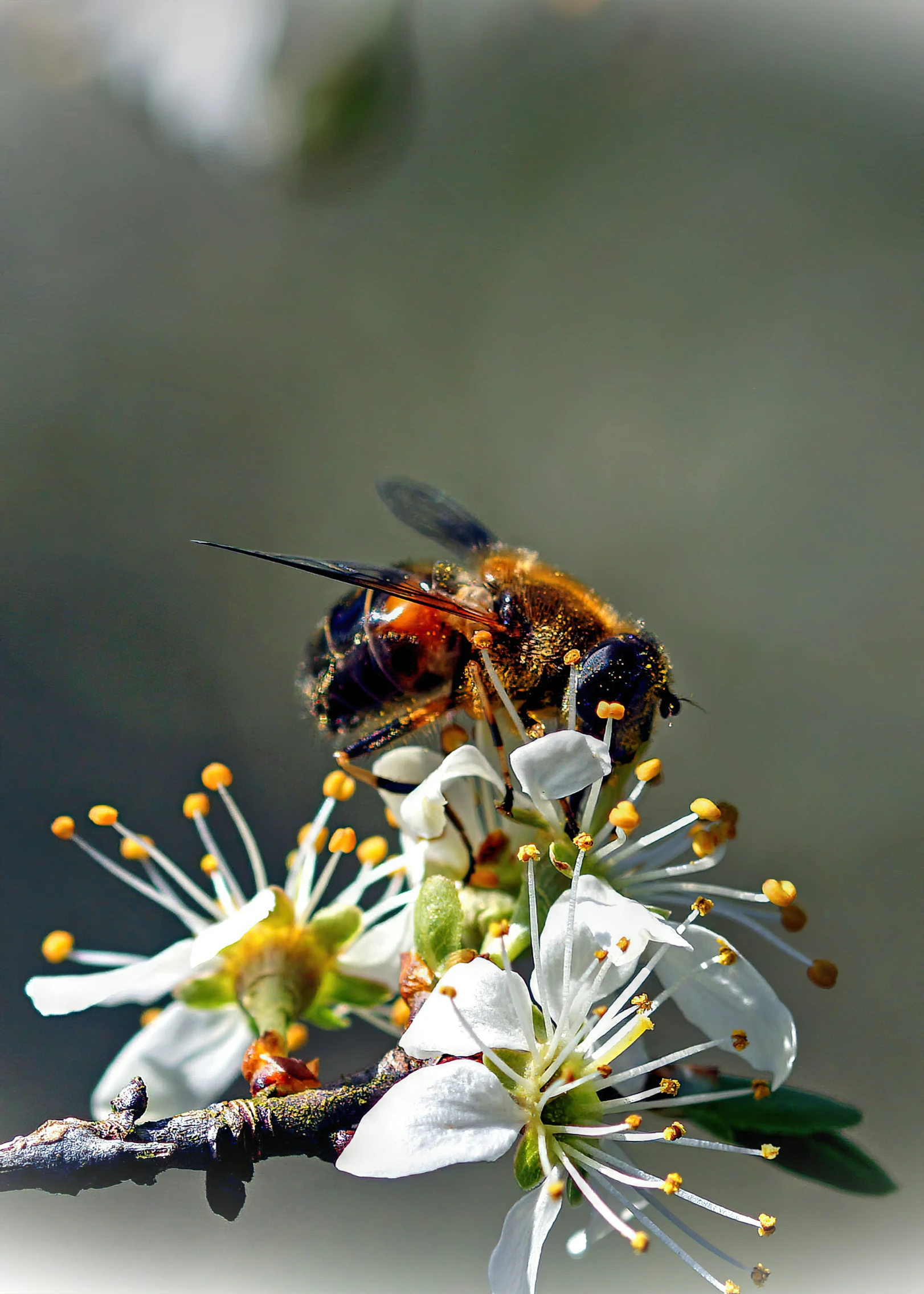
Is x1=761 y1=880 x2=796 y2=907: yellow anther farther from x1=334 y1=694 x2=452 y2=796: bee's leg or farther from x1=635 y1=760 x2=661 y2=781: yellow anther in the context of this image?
x1=334 y1=694 x2=452 y2=796: bee's leg

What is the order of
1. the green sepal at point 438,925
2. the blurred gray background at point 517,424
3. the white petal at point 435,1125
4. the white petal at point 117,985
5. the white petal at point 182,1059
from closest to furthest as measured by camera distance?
the white petal at point 435,1125 < the green sepal at point 438,925 < the white petal at point 117,985 < the white petal at point 182,1059 < the blurred gray background at point 517,424

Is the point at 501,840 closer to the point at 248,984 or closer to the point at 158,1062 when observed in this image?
the point at 248,984

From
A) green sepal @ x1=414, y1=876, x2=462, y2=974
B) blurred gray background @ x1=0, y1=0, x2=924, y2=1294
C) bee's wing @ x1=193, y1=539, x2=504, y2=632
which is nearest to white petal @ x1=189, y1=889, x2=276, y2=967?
green sepal @ x1=414, y1=876, x2=462, y2=974

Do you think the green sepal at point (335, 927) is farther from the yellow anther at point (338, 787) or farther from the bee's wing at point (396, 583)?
the bee's wing at point (396, 583)

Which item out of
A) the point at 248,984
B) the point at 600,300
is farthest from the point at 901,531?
the point at 248,984

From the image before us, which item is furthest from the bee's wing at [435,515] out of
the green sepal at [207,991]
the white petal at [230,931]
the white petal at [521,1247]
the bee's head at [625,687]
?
the white petal at [521,1247]

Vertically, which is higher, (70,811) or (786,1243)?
(786,1243)
